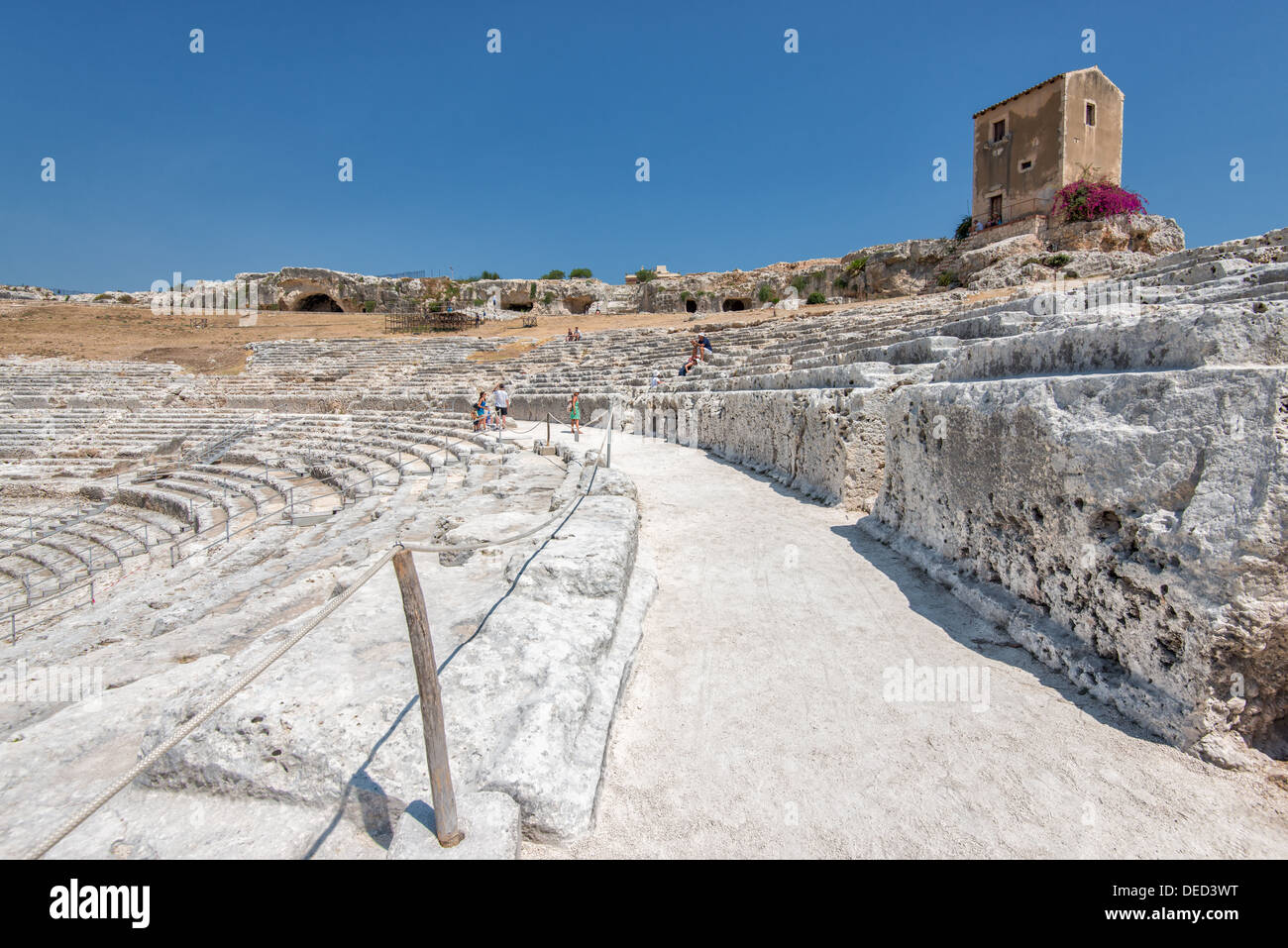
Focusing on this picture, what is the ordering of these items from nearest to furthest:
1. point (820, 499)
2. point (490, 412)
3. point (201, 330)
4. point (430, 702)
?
point (430, 702)
point (820, 499)
point (490, 412)
point (201, 330)

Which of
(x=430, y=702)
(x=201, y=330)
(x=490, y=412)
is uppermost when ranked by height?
(x=201, y=330)

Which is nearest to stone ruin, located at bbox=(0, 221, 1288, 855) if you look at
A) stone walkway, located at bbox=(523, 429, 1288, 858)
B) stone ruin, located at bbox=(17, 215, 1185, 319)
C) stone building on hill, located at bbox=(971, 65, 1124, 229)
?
stone walkway, located at bbox=(523, 429, 1288, 858)

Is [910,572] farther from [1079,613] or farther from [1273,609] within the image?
[1273,609]

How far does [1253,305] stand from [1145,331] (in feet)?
1.14

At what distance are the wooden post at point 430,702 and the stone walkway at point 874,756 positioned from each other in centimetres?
29

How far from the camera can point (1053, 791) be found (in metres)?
1.90

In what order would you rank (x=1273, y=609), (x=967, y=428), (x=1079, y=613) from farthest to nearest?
1. (x=967, y=428)
2. (x=1079, y=613)
3. (x=1273, y=609)

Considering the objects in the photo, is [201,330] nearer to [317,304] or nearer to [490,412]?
[317,304]

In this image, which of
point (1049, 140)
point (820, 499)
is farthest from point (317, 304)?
point (820, 499)

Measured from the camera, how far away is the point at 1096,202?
21734 mm

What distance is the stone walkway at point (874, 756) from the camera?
1736 mm

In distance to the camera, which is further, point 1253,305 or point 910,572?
point 910,572

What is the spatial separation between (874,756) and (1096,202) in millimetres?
26853
